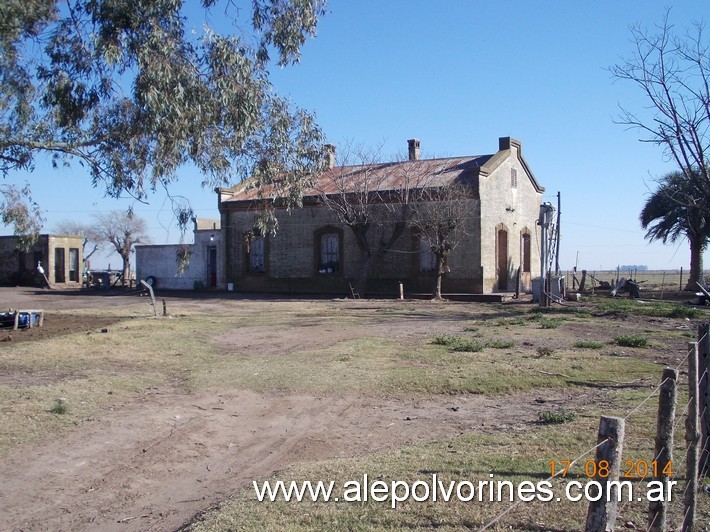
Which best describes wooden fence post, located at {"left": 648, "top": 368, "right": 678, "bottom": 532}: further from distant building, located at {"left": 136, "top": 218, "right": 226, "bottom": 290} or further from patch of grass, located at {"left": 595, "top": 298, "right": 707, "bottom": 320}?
distant building, located at {"left": 136, "top": 218, "right": 226, "bottom": 290}

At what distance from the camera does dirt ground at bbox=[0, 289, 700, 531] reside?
20.5 feet

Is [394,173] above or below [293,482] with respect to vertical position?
above

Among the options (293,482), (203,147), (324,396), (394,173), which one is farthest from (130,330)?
(394,173)

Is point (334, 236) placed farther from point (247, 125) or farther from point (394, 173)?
point (247, 125)

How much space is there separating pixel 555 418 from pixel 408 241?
26102mm

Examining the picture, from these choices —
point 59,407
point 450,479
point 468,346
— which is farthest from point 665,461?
point 468,346

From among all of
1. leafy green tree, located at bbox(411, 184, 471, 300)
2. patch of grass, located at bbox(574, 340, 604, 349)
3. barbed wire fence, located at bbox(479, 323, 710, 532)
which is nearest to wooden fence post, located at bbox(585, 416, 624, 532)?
barbed wire fence, located at bbox(479, 323, 710, 532)

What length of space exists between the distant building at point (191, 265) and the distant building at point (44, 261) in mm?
6069

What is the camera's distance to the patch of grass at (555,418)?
26.9 ft

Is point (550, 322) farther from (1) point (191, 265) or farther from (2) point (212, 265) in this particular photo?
(1) point (191, 265)

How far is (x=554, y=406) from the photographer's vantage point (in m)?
9.39

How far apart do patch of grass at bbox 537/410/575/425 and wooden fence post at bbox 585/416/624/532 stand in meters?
4.90

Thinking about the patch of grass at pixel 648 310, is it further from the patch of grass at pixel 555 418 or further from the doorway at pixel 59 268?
the doorway at pixel 59 268

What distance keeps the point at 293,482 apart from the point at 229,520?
99cm
